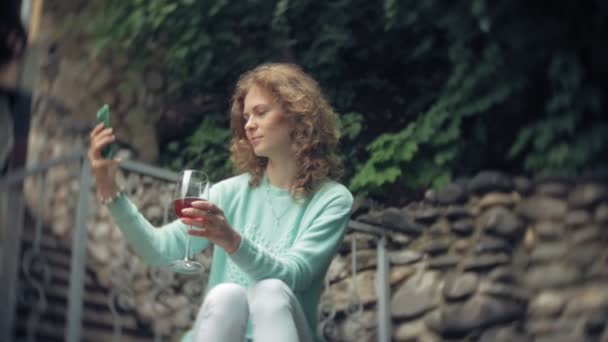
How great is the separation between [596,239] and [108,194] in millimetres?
989

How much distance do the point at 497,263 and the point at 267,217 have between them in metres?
0.63

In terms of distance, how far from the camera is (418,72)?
197cm

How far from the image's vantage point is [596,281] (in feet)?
5.48

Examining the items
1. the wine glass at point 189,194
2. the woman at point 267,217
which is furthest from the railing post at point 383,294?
the wine glass at point 189,194

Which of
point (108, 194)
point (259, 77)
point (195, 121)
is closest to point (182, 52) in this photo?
point (195, 121)

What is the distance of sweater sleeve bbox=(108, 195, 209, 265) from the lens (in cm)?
139

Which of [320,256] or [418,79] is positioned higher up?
[418,79]

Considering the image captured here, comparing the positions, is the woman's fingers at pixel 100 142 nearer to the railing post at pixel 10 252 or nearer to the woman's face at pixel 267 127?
the woman's face at pixel 267 127

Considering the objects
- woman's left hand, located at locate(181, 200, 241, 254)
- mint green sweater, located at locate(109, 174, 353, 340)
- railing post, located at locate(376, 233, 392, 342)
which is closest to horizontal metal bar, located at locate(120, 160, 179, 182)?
railing post, located at locate(376, 233, 392, 342)

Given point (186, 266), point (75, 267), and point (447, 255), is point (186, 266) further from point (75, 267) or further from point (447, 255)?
point (75, 267)

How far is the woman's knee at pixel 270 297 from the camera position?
47.6 inches

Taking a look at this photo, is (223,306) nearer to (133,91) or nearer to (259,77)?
(259,77)

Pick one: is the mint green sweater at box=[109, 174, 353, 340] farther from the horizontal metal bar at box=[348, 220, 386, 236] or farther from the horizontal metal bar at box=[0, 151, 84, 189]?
the horizontal metal bar at box=[0, 151, 84, 189]

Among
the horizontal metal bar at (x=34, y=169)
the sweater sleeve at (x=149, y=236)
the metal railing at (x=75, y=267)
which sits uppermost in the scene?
the horizontal metal bar at (x=34, y=169)
